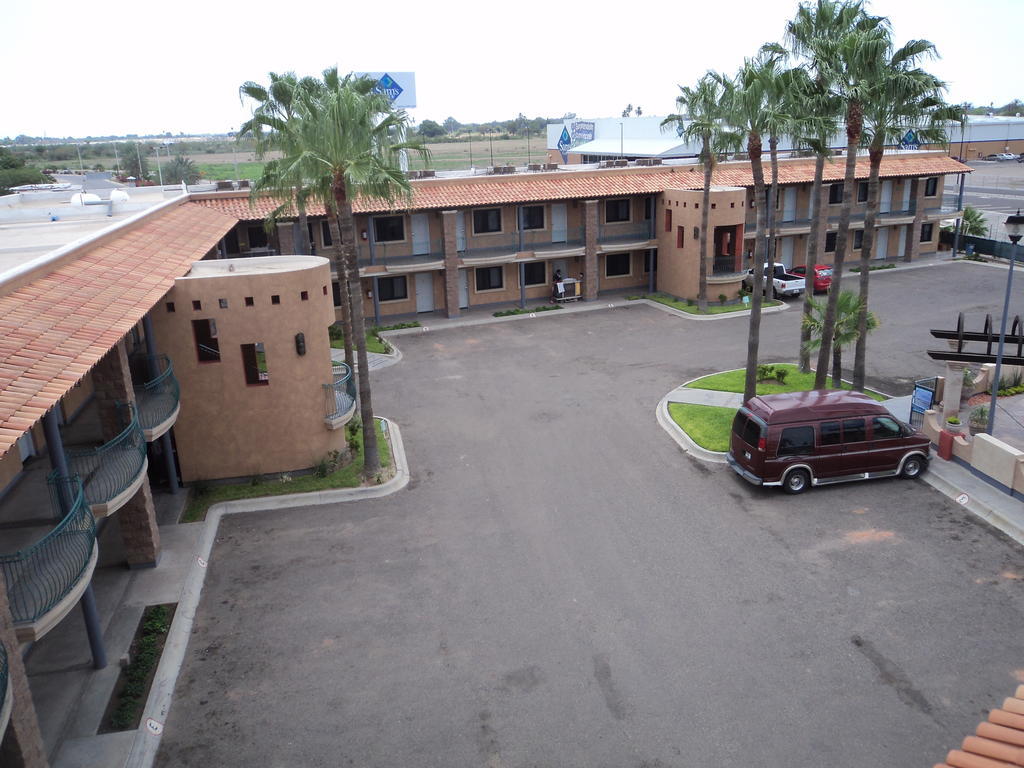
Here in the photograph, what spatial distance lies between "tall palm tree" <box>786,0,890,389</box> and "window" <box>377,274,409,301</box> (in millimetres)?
20943

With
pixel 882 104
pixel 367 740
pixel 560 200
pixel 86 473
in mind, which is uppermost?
pixel 882 104

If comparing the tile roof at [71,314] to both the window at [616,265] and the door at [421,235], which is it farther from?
the window at [616,265]

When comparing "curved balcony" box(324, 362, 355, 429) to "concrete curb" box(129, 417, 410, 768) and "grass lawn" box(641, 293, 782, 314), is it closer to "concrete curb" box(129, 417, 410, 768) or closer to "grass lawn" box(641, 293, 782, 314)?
"concrete curb" box(129, 417, 410, 768)

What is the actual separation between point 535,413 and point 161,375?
11.3 metres

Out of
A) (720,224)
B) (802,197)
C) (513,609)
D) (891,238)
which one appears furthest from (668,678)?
(891,238)

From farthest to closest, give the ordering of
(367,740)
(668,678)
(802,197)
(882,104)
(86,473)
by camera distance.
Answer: (802,197), (882,104), (86,473), (668,678), (367,740)

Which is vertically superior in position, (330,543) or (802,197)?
(802,197)

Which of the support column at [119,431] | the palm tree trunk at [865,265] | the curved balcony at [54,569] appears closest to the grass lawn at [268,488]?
the support column at [119,431]

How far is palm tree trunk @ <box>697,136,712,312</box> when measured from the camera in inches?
1367

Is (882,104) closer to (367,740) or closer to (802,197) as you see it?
(367,740)

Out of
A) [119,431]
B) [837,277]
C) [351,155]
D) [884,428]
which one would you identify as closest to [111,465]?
[119,431]

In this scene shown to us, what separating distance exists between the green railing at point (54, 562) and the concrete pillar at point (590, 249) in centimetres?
3031

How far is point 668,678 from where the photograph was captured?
12.9 metres

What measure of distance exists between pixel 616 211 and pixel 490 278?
7.64 m
